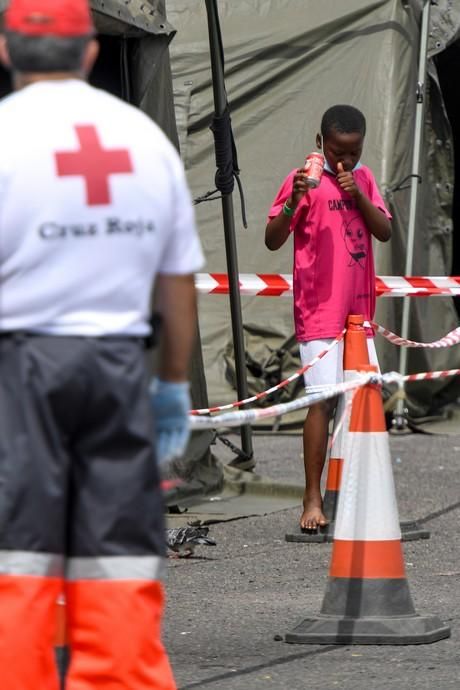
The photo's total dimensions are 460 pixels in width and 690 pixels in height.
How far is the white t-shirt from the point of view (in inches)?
124

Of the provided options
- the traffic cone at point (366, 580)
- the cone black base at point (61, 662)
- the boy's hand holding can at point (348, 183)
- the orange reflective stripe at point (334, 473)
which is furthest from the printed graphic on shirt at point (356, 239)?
the cone black base at point (61, 662)

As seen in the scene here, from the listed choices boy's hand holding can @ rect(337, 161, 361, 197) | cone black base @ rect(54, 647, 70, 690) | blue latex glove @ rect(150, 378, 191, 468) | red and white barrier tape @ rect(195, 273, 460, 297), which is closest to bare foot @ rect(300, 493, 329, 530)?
boy's hand holding can @ rect(337, 161, 361, 197)

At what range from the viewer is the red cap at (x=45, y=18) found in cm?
324

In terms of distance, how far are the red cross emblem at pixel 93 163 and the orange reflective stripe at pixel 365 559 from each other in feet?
7.55

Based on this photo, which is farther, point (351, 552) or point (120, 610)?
point (351, 552)

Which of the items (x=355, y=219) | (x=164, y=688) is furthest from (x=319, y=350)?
(x=164, y=688)

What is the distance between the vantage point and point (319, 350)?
714 cm

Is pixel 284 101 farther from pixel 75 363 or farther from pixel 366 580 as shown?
pixel 75 363

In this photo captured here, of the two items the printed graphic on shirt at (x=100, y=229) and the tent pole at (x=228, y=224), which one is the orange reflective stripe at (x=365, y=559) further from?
the tent pole at (x=228, y=224)

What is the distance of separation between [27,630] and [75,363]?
538 millimetres

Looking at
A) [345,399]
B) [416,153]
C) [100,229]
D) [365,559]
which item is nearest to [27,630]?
[100,229]

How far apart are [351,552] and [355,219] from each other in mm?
2368

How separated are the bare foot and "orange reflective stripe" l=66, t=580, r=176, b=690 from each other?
387cm

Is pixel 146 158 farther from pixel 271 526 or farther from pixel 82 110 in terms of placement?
pixel 271 526
